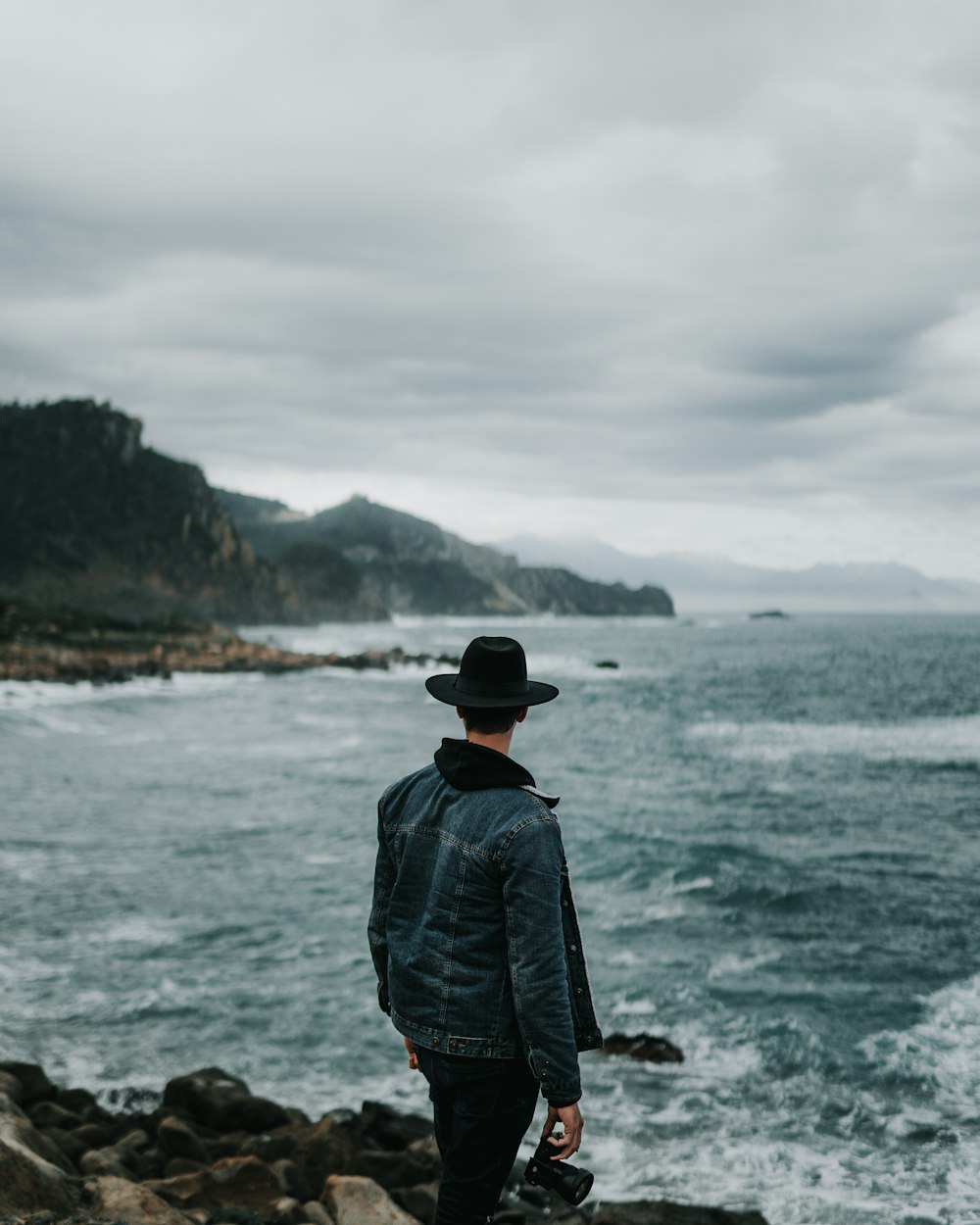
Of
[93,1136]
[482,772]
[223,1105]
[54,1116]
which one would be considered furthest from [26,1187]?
[482,772]

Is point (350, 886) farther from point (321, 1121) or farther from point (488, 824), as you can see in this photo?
point (488, 824)

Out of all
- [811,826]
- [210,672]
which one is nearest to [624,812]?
[811,826]

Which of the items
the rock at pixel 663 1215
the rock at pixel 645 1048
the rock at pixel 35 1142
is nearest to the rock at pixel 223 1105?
the rock at pixel 35 1142

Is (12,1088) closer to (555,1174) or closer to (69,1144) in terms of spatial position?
(69,1144)

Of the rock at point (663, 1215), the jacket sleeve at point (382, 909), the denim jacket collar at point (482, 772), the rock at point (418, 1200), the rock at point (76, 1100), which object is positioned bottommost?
the rock at point (76, 1100)

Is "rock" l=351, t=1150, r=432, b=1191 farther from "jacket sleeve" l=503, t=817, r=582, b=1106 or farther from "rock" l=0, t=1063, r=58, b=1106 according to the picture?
"jacket sleeve" l=503, t=817, r=582, b=1106

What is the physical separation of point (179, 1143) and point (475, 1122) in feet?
16.8

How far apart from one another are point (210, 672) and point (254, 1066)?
57989 millimetres

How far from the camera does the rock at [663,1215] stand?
6238 mm

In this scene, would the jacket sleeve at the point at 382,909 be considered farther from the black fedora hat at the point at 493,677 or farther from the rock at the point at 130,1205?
the rock at the point at 130,1205

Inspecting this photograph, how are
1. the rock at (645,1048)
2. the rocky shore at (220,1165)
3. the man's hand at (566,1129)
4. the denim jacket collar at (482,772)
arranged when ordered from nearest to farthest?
1. the man's hand at (566,1129)
2. the denim jacket collar at (482,772)
3. the rocky shore at (220,1165)
4. the rock at (645,1048)

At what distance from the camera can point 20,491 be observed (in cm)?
14612

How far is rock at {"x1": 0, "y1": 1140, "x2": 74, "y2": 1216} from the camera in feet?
16.5

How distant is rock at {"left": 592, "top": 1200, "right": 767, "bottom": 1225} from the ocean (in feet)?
2.13
